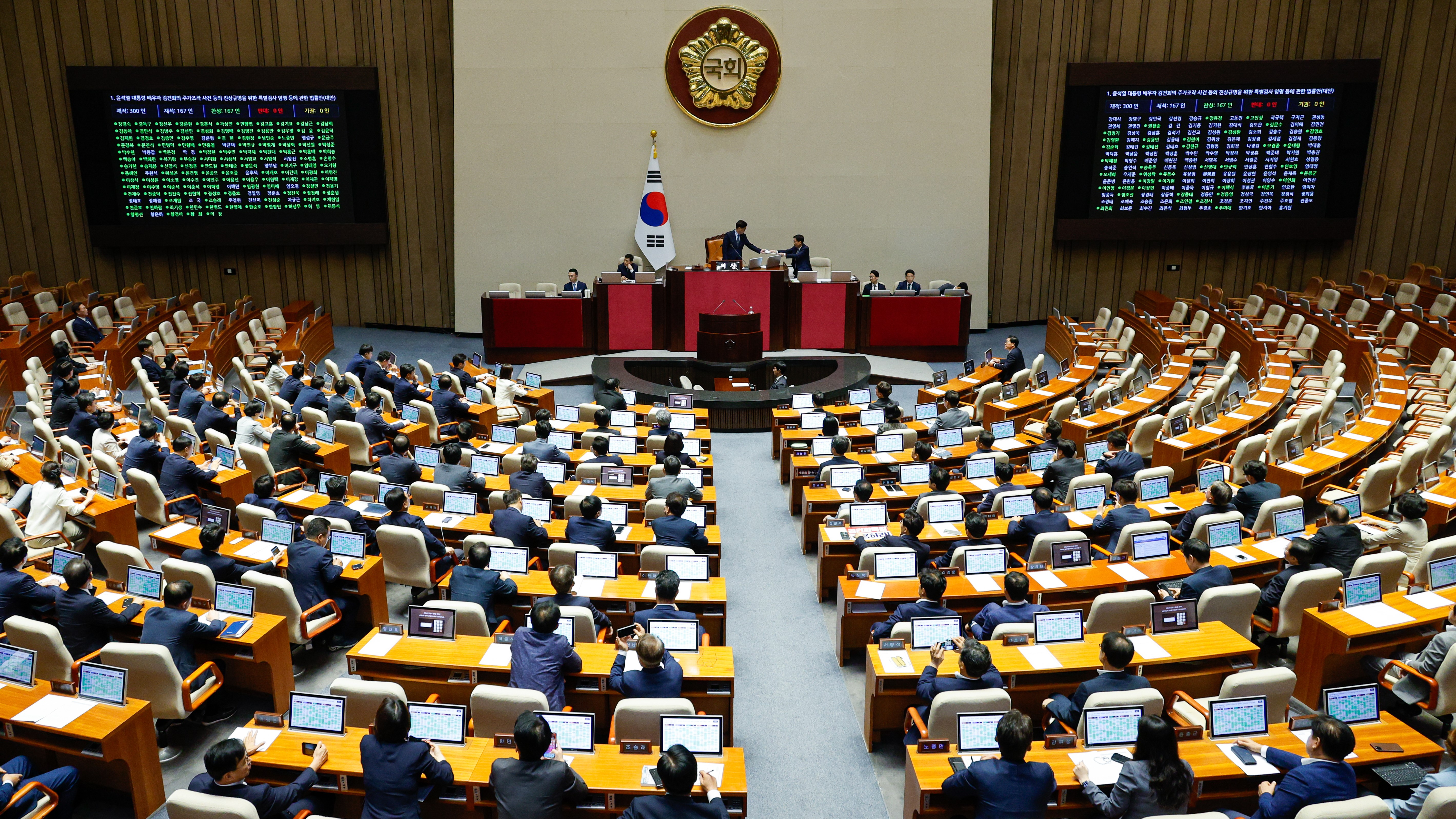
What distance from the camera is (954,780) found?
15.3 ft

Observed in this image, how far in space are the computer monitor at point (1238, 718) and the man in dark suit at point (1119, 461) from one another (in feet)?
13.9

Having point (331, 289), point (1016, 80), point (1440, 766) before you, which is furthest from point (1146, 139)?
point (331, 289)

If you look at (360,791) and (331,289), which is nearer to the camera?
(360,791)

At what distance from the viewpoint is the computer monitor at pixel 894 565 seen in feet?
23.6

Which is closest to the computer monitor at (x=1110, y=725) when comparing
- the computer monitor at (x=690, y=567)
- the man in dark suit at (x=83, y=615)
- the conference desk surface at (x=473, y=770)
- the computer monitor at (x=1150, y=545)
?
the conference desk surface at (x=473, y=770)

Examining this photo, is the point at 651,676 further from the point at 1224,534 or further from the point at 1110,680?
the point at 1224,534

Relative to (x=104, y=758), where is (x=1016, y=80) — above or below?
above

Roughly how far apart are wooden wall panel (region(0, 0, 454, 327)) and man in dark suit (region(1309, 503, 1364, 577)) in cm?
1616

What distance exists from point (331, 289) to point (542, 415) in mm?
11189

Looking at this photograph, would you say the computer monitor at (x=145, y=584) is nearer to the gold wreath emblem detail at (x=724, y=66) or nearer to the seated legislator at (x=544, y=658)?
the seated legislator at (x=544, y=658)

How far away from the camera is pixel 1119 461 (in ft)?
30.9

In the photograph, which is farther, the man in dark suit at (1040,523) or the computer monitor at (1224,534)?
the man in dark suit at (1040,523)

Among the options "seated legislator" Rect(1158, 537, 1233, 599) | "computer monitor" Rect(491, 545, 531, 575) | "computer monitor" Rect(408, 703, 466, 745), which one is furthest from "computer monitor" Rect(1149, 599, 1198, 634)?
"computer monitor" Rect(491, 545, 531, 575)

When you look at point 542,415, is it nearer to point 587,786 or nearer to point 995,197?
point 587,786
